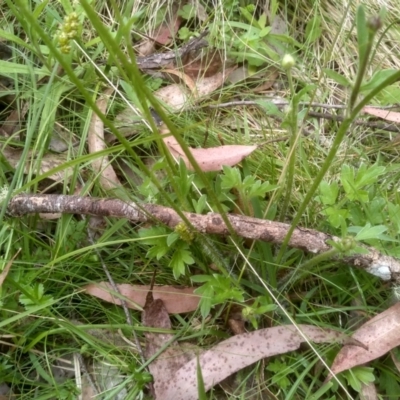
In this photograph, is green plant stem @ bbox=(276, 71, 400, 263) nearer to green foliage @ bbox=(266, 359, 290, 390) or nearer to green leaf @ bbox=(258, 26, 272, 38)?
green foliage @ bbox=(266, 359, 290, 390)

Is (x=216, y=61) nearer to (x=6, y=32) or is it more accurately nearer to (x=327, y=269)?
(x=6, y=32)

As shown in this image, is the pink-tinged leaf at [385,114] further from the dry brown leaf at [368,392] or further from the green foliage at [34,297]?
the green foliage at [34,297]

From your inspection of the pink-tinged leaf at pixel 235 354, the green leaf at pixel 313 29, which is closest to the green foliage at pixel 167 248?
the pink-tinged leaf at pixel 235 354

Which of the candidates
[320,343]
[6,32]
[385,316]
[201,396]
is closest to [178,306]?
[201,396]

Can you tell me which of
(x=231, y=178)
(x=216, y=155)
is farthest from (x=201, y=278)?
(x=216, y=155)

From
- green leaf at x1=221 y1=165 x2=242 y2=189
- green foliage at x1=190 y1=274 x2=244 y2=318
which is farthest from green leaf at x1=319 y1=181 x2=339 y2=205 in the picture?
green foliage at x1=190 y1=274 x2=244 y2=318

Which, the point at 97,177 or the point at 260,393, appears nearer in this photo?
the point at 260,393
